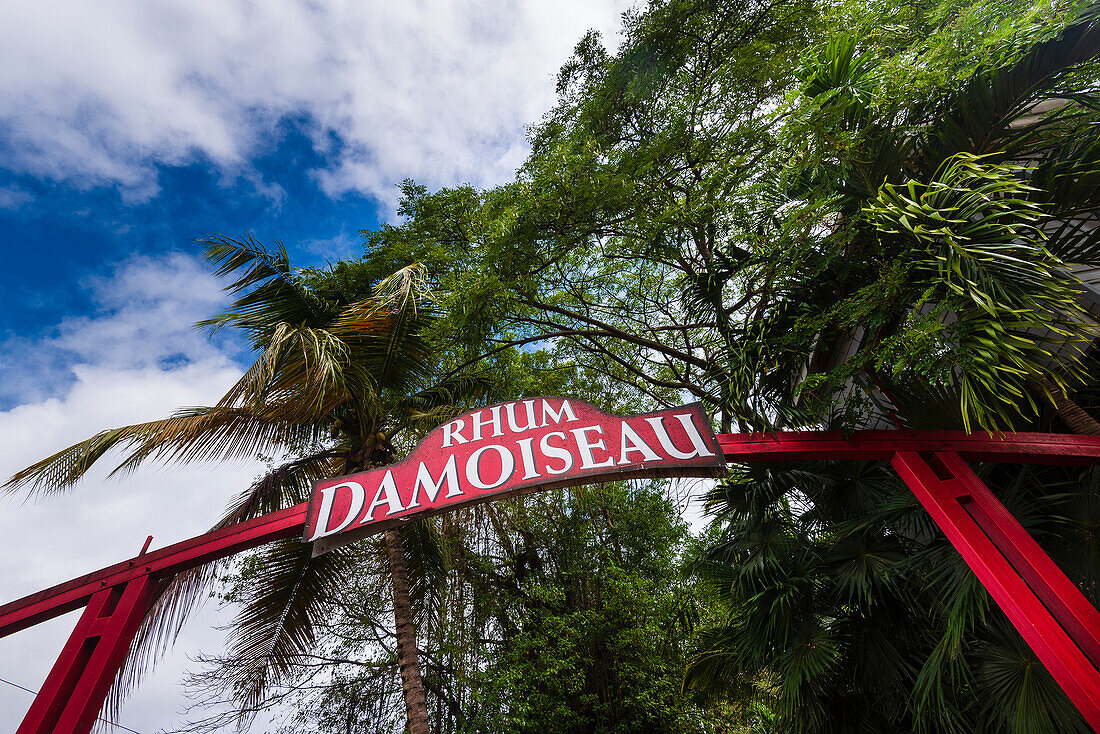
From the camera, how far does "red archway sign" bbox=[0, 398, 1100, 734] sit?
376cm

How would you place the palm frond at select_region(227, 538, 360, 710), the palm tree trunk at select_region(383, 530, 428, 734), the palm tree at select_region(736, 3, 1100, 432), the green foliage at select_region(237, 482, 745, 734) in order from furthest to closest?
1. the green foliage at select_region(237, 482, 745, 734)
2. the palm frond at select_region(227, 538, 360, 710)
3. the palm tree trunk at select_region(383, 530, 428, 734)
4. the palm tree at select_region(736, 3, 1100, 432)

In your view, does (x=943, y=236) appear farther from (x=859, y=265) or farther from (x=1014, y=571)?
(x=1014, y=571)

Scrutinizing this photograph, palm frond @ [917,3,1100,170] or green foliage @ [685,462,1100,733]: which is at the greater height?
palm frond @ [917,3,1100,170]

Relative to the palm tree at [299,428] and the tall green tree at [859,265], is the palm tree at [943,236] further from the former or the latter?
the palm tree at [299,428]

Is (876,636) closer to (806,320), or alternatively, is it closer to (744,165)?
(806,320)

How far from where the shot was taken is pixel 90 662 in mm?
3855

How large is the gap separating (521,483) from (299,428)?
13.8ft

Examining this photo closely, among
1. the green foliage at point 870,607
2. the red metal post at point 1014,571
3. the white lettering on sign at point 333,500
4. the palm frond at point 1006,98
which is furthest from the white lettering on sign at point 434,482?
the palm frond at point 1006,98

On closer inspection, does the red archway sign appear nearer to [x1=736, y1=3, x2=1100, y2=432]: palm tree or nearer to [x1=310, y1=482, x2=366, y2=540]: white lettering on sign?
[x1=310, y1=482, x2=366, y2=540]: white lettering on sign

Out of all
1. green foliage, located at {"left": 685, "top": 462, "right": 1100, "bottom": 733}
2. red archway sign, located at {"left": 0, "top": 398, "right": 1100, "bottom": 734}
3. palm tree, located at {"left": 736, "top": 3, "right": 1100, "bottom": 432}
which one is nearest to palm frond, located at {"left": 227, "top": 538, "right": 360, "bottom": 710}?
red archway sign, located at {"left": 0, "top": 398, "right": 1100, "bottom": 734}

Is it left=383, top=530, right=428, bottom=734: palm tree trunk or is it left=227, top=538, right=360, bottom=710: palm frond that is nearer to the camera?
left=383, top=530, right=428, bottom=734: palm tree trunk

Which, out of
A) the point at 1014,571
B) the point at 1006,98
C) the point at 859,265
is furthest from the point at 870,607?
the point at 1006,98

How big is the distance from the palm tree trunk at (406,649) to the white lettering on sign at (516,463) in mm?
2578

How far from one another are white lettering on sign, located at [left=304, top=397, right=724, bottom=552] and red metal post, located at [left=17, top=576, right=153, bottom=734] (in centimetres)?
152
